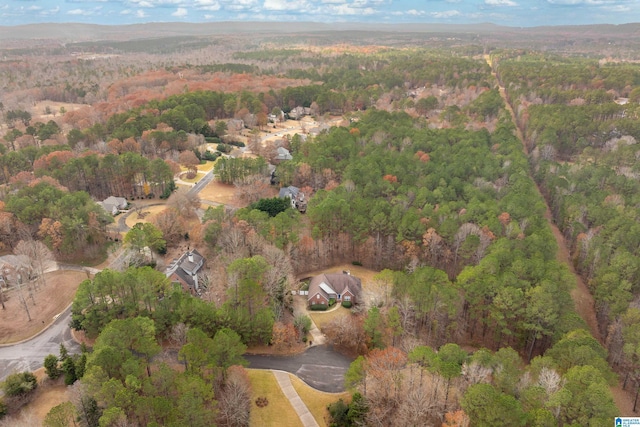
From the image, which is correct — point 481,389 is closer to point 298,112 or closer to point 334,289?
point 334,289

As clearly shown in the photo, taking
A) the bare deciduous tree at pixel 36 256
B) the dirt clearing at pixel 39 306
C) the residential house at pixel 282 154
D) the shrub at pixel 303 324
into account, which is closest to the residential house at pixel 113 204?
the dirt clearing at pixel 39 306

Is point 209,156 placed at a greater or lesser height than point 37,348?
greater

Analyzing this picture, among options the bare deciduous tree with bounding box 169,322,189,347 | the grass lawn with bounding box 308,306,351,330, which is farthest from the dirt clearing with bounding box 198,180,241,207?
the bare deciduous tree with bounding box 169,322,189,347

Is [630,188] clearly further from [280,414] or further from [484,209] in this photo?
[280,414]

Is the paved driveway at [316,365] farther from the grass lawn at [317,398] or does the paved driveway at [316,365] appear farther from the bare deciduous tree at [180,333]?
the bare deciduous tree at [180,333]

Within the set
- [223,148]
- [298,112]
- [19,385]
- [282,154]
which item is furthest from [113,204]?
[298,112]

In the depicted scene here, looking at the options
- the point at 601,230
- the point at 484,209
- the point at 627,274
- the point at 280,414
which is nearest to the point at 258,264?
the point at 280,414

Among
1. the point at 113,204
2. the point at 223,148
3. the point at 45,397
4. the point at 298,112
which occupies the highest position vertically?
the point at 298,112
